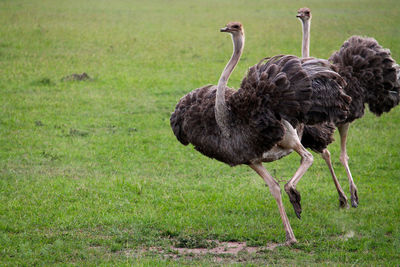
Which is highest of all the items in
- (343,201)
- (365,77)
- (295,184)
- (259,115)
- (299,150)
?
(365,77)

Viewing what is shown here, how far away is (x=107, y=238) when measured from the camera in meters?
7.24

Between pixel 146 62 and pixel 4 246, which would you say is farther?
pixel 146 62

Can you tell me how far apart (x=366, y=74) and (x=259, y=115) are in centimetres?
231

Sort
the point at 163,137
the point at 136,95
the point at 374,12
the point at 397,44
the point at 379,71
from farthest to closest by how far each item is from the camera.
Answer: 1. the point at 374,12
2. the point at 397,44
3. the point at 136,95
4. the point at 163,137
5. the point at 379,71

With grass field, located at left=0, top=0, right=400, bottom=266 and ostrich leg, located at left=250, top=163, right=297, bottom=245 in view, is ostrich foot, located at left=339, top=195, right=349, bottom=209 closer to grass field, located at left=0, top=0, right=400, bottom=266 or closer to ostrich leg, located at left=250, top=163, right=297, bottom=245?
grass field, located at left=0, top=0, right=400, bottom=266

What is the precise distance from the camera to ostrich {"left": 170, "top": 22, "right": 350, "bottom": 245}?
22.6 feet

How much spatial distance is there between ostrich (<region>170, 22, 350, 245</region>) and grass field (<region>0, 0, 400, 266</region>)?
3.10 feet

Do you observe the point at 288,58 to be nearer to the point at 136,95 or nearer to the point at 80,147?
the point at 80,147

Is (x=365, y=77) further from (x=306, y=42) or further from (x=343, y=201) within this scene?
(x=343, y=201)

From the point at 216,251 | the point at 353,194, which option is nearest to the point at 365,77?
the point at 353,194

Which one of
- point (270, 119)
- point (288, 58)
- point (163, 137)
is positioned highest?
point (288, 58)

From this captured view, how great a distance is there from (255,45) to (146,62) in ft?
16.0

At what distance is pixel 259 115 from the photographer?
6.89m

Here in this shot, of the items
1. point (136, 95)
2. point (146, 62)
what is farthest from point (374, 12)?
point (136, 95)
